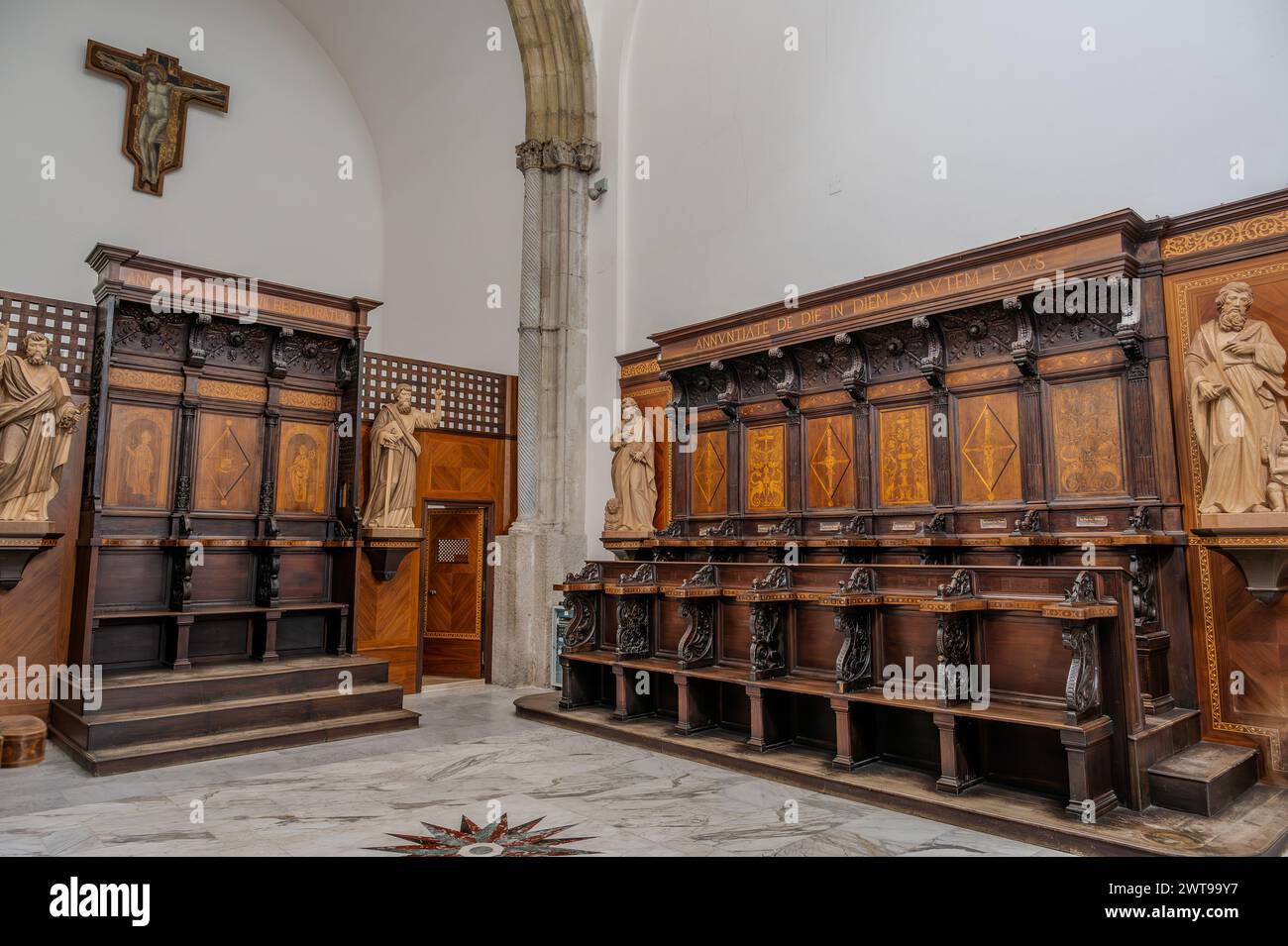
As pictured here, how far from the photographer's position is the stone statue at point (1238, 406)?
477 centimetres

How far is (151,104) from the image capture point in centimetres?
1034

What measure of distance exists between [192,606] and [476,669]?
3496 millimetres

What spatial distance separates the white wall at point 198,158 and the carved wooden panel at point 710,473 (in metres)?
6.60

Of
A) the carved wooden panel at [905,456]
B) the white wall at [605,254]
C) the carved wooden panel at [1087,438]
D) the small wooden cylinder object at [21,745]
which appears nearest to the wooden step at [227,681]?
the small wooden cylinder object at [21,745]

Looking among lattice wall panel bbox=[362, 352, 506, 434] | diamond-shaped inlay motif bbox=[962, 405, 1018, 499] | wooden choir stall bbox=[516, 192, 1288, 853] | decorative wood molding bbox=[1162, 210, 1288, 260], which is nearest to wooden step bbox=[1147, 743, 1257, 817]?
wooden choir stall bbox=[516, 192, 1288, 853]

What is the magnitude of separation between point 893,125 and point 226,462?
6.82 metres

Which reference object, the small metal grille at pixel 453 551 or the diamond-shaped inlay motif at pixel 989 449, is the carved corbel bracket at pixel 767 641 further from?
the small metal grille at pixel 453 551

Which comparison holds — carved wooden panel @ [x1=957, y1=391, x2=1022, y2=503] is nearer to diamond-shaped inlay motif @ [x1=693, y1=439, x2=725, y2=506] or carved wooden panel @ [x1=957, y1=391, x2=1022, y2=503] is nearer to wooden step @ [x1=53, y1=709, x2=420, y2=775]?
diamond-shaped inlay motif @ [x1=693, y1=439, x2=725, y2=506]

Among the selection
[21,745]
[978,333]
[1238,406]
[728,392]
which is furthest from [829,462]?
[21,745]

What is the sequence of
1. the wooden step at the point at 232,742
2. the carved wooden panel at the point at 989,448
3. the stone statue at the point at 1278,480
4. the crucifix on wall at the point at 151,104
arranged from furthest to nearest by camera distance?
the crucifix on wall at the point at 151,104, the carved wooden panel at the point at 989,448, the wooden step at the point at 232,742, the stone statue at the point at 1278,480

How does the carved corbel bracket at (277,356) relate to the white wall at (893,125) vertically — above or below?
below

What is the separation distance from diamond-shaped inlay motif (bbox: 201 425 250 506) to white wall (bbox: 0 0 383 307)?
369 centimetres

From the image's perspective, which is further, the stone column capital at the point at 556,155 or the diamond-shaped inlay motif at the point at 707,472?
the stone column capital at the point at 556,155

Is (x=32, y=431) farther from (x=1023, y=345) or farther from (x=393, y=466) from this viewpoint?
(x=1023, y=345)
